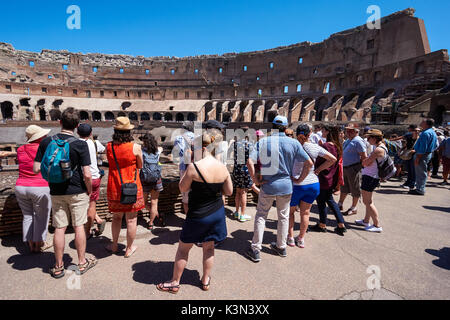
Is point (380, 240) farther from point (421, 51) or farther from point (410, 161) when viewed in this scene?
point (421, 51)

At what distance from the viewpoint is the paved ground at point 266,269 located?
94.7 inches

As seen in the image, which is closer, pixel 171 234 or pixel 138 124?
pixel 171 234

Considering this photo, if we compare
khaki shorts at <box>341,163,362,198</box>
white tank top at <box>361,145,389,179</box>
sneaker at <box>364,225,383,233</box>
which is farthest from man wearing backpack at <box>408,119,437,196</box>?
sneaker at <box>364,225,383,233</box>

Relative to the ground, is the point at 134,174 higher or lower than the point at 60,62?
lower

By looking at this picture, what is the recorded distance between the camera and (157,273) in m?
2.73

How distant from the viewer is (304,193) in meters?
3.31

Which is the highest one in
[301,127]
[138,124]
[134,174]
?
[138,124]

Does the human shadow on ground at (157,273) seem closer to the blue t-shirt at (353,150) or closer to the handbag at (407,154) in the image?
the blue t-shirt at (353,150)

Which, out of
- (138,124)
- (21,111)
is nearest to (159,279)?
(138,124)

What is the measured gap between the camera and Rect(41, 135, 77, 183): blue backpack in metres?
2.45

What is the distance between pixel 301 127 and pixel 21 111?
38421mm

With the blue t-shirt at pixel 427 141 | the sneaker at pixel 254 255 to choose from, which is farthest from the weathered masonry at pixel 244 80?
the sneaker at pixel 254 255

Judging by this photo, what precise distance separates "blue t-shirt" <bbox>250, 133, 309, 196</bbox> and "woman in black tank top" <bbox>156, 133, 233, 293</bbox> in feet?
2.79

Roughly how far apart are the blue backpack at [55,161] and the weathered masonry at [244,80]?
59.7 ft
